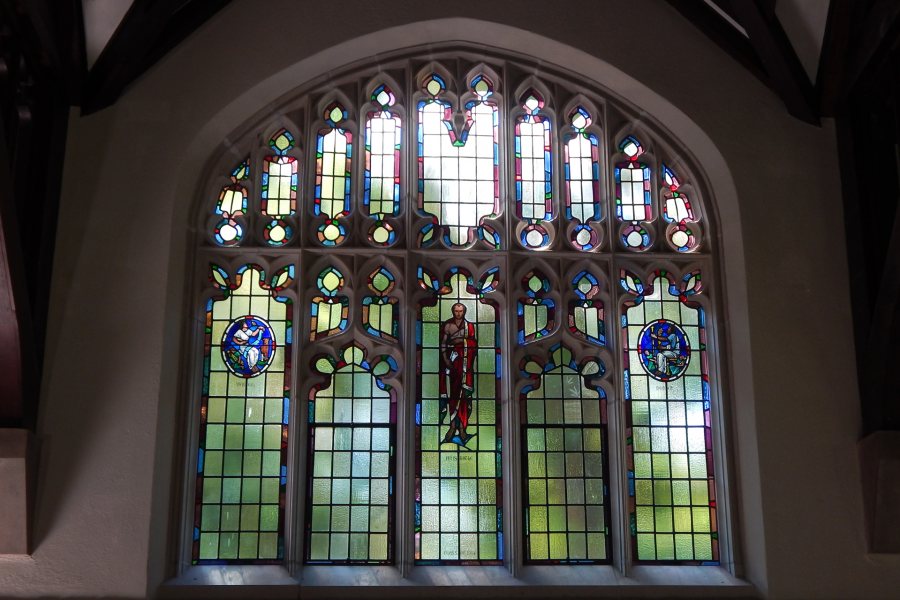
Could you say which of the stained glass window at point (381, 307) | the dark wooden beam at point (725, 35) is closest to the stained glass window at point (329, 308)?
the stained glass window at point (381, 307)

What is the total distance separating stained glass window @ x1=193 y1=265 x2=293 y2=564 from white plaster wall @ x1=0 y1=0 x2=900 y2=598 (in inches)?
9.6

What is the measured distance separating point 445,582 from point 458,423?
3.36 feet

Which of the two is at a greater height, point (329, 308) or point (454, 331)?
point (329, 308)

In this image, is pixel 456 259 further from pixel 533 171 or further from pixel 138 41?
pixel 138 41

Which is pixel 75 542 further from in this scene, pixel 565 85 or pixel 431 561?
pixel 565 85

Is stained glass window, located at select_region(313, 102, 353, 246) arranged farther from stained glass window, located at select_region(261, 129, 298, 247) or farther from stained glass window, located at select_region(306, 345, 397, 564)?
stained glass window, located at select_region(306, 345, 397, 564)

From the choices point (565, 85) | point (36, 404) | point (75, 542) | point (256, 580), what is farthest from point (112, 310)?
point (565, 85)

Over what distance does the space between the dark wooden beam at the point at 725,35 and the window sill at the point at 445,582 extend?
336cm

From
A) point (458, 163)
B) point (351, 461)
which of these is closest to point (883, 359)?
→ point (458, 163)

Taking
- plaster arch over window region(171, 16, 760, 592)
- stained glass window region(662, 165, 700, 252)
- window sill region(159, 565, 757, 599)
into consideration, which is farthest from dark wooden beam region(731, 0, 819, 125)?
window sill region(159, 565, 757, 599)

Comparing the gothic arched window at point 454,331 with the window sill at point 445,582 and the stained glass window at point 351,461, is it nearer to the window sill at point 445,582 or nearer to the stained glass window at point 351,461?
the stained glass window at point 351,461

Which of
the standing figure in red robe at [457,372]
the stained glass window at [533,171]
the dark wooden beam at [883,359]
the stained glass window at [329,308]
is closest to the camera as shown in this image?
the dark wooden beam at [883,359]

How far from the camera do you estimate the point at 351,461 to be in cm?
725

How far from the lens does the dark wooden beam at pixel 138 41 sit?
7.10 meters
